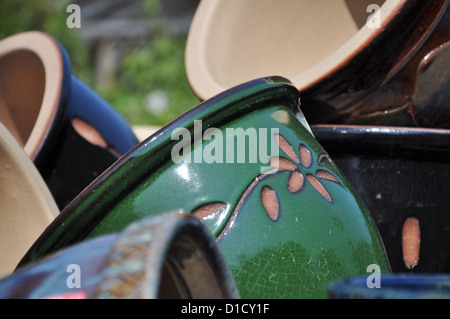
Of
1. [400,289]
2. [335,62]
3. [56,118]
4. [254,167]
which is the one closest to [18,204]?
[56,118]

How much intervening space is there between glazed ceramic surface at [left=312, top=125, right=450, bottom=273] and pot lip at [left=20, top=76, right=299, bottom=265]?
0.23m

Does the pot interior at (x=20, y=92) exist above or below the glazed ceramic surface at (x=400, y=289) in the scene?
above

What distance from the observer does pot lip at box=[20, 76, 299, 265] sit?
2.27ft

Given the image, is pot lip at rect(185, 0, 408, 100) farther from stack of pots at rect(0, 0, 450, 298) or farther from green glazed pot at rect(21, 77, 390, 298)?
green glazed pot at rect(21, 77, 390, 298)

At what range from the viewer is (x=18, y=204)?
0.93 metres

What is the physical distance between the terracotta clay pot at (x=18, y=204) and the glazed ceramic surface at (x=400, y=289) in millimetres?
509

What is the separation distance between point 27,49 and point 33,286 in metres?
0.90

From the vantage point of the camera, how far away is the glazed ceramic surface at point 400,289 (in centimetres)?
46

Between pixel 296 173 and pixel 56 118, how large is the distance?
1.59 ft

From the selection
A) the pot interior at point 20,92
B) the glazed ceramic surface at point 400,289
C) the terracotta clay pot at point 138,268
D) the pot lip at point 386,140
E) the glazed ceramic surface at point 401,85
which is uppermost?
the pot interior at point 20,92

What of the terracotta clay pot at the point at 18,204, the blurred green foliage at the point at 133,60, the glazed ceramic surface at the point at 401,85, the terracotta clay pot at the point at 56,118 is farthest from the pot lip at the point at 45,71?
the blurred green foliage at the point at 133,60

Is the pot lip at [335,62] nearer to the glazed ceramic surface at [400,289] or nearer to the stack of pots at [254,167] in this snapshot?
the stack of pots at [254,167]

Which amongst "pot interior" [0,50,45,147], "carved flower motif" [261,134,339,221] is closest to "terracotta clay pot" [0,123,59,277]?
"carved flower motif" [261,134,339,221]
